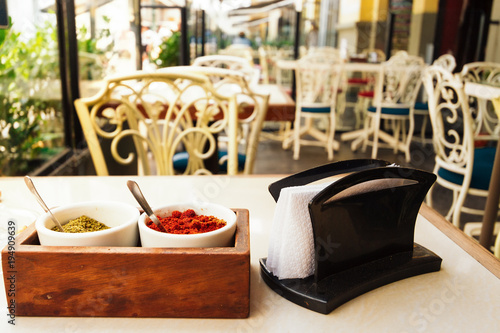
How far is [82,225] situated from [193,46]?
20.2 feet

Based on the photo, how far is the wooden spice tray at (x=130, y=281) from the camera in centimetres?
52

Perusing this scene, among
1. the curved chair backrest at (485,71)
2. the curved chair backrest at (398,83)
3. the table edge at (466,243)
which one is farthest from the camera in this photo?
the curved chair backrest at (398,83)

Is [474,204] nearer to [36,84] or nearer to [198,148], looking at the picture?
[198,148]

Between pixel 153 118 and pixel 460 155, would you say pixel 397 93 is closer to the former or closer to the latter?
pixel 460 155

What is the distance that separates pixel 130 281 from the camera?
1.73 ft

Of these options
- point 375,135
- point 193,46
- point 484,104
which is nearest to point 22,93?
point 484,104

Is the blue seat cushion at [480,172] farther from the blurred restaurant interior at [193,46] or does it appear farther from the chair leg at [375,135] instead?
the chair leg at [375,135]

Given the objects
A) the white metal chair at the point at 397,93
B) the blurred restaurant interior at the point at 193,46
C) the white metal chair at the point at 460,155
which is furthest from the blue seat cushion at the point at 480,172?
the white metal chair at the point at 397,93

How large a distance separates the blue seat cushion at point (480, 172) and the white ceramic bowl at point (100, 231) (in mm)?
2083

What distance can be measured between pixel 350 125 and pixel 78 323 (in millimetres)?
6261

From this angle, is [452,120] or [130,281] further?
[452,120]

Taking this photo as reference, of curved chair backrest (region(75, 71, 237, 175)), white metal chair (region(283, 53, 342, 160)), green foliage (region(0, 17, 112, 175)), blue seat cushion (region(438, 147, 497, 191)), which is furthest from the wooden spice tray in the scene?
white metal chair (region(283, 53, 342, 160))

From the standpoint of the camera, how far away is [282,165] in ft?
15.4

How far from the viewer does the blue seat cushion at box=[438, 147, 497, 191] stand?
2240 mm
